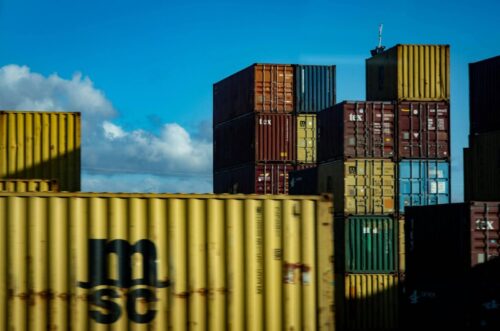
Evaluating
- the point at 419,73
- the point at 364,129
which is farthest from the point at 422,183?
the point at 419,73

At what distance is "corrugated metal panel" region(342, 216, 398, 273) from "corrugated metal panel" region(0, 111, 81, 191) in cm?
1570

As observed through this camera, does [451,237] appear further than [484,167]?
No

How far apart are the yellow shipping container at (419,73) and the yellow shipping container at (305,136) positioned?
5.87m

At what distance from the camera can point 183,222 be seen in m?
12.5

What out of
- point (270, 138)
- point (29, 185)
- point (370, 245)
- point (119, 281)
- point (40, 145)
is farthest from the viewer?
point (270, 138)

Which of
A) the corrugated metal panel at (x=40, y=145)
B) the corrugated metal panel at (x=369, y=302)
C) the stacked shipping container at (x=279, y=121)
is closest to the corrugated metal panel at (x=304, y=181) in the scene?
the stacked shipping container at (x=279, y=121)

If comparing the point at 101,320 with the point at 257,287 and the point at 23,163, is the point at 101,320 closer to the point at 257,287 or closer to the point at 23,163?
the point at 257,287

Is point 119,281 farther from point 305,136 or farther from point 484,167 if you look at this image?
point 305,136

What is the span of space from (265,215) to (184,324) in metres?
2.16

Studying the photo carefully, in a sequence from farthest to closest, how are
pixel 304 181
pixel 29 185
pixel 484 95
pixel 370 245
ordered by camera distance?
pixel 304 181, pixel 484 95, pixel 370 245, pixel 29 185

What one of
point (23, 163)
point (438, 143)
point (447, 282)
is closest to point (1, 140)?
point (23, 163)

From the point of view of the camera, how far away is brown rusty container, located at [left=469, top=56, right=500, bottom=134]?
3359 cm

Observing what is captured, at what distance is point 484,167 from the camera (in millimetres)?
33344

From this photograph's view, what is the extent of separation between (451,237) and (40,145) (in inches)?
510
